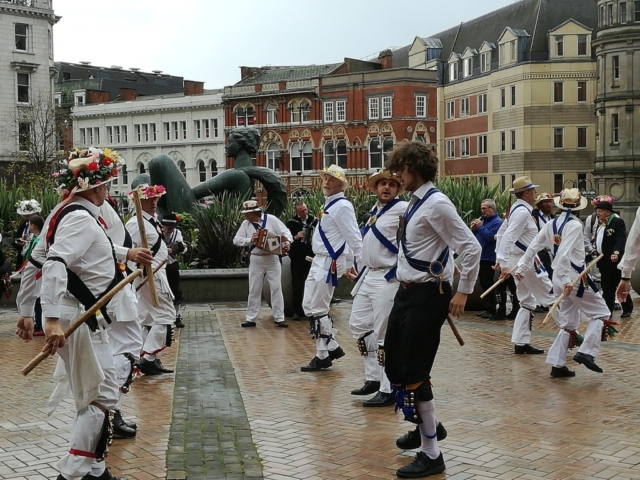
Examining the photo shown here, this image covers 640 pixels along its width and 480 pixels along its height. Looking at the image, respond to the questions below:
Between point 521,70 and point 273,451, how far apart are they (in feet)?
190

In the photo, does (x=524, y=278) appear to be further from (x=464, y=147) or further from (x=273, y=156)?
(x=273, y=156)

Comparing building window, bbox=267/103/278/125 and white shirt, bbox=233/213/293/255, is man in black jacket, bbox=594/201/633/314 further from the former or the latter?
building window, bbox=267/103/278/125

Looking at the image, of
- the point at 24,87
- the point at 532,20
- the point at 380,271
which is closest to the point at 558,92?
the point at 532,20

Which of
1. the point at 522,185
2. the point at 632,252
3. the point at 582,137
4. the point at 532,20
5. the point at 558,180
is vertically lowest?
the point at 632,252

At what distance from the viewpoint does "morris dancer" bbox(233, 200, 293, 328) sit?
560 inches

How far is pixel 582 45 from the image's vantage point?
200 ft

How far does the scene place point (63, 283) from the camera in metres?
5.40

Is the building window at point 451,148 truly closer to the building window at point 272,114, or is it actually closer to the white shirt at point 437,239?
the building window at point 272,114

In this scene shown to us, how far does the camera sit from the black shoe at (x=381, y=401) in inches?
316

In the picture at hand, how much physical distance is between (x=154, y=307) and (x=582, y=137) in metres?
56.4

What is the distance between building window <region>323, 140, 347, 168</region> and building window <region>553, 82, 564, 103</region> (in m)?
17.3

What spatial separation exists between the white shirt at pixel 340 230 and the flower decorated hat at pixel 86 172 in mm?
3613

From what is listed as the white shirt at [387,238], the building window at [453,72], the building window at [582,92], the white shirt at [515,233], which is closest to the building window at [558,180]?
the building window at [582,92]

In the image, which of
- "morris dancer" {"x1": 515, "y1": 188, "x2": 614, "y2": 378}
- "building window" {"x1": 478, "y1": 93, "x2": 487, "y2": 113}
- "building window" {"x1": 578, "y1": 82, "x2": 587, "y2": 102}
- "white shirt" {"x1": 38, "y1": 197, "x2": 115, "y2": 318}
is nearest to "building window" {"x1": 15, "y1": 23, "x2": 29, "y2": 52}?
"building window" {"x1": 478, "y1": 93, "x2": 487, "y2": 113}
